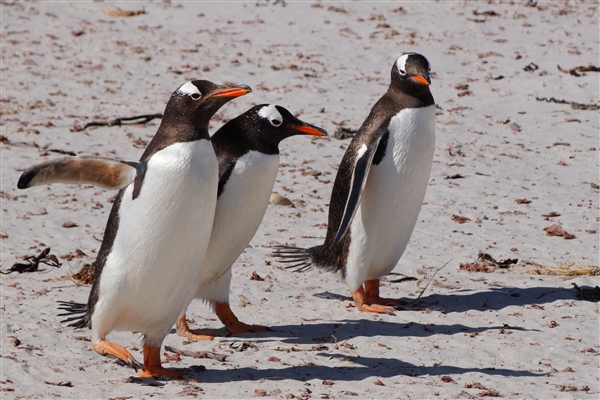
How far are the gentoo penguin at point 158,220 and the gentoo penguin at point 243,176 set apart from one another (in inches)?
19.4

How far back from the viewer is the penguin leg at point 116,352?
370 cm

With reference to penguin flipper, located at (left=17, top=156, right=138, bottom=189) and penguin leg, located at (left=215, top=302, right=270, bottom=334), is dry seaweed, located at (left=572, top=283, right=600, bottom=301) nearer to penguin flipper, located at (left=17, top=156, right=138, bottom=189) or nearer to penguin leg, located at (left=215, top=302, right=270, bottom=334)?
penguin leg, located at (left=215, top=302, right=270, bottom=334)

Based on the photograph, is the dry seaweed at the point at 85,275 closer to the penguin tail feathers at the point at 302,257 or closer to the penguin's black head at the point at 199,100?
the penguin tail feathers at the point at 302,257

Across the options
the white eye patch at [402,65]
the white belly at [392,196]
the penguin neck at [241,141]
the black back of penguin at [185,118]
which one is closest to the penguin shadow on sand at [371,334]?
the white belly at [392,196]

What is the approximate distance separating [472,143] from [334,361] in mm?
4518

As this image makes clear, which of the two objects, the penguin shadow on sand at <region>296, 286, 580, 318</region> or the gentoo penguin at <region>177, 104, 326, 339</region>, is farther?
the penguin shadow on sand at <region>296, 286, 580, 318</region>

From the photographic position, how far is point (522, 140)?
8414mm

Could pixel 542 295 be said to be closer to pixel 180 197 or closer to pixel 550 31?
pixel 180 197

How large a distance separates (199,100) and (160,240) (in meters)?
0.66

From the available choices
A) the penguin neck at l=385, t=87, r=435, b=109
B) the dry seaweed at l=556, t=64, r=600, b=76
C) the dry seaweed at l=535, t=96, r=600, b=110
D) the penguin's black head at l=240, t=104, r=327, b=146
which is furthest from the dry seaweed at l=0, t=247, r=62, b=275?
the dry seaweed at l=556, t=64, r=600, b=76

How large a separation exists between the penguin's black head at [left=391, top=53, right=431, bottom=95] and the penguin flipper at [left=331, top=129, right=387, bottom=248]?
30 cm

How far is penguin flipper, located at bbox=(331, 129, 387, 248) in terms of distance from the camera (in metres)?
4.76

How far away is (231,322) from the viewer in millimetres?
4758

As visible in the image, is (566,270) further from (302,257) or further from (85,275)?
(85,275)
